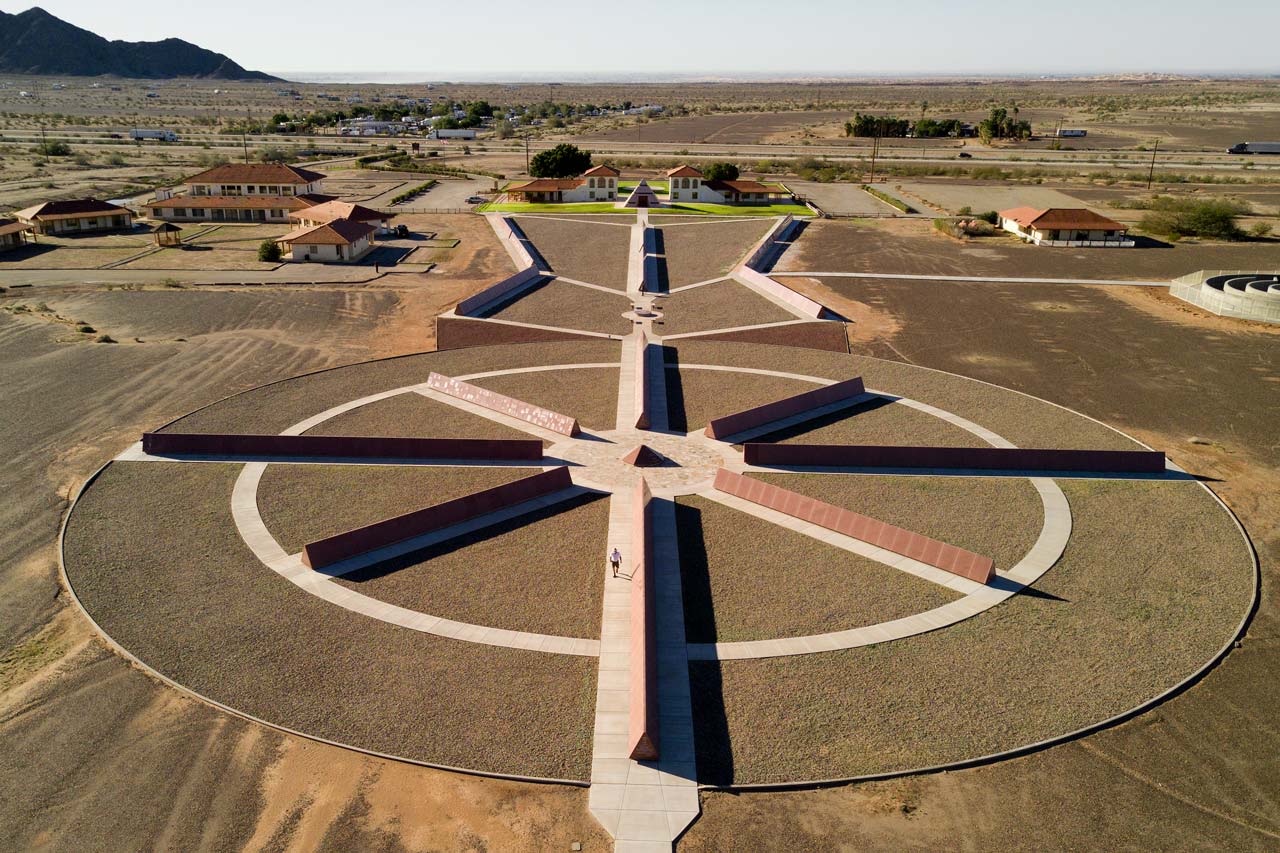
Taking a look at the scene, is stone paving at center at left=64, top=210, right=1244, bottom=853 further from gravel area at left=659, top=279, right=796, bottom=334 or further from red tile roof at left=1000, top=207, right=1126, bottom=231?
red tile roof at left=1000, top=207, right=1126, bottom=231

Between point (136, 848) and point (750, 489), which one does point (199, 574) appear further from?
point (750, 489)

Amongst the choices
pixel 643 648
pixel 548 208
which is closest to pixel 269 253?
pixel 548 208

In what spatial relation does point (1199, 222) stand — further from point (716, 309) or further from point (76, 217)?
point (76, 217)

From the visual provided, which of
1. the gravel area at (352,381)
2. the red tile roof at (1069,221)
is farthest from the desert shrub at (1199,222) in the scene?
the gravel area at (352,381)

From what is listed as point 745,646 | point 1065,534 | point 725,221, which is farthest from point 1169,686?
point 725,221

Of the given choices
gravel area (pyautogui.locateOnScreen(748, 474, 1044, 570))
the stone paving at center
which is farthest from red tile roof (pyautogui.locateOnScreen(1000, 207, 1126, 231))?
gravel area (pyautogui.locateOnScreen(748, 474, 1044, 570))
